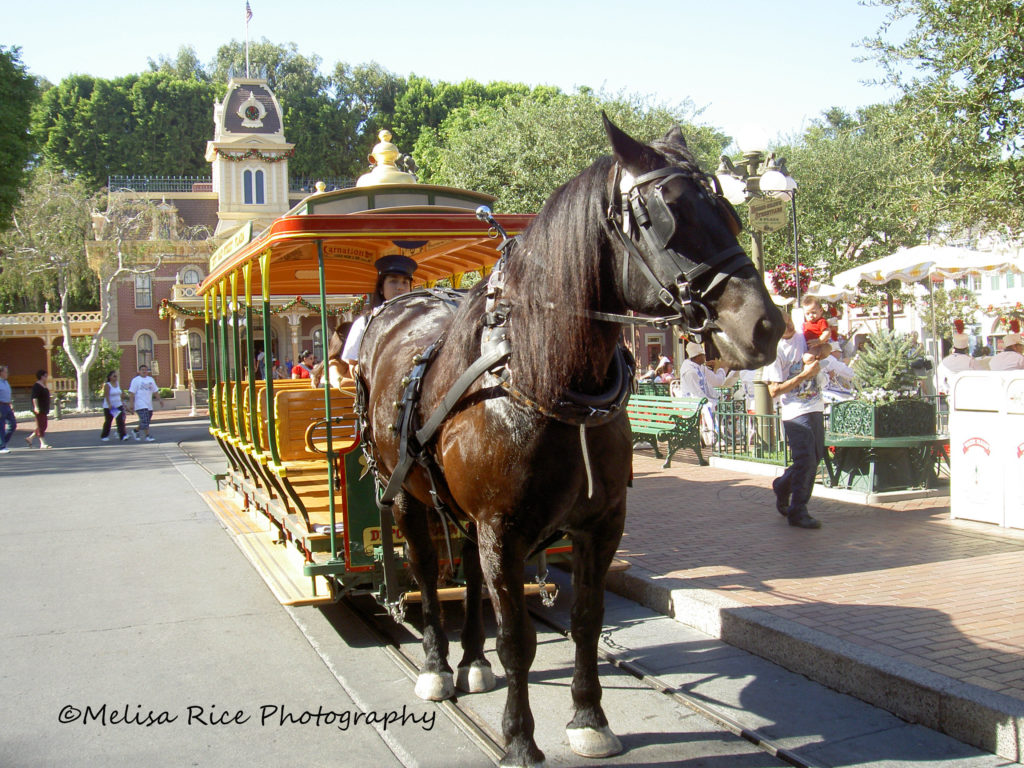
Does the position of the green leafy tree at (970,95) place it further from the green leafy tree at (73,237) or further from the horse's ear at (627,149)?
the green leafy tree at (73,237)

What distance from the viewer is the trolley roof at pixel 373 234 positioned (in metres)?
5.10

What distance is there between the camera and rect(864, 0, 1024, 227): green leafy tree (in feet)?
36.7

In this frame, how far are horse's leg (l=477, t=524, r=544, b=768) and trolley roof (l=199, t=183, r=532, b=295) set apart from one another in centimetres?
232

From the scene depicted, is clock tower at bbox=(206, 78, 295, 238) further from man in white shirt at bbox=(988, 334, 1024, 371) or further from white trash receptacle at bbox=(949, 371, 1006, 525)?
white trash receptacle at bbox=(949, 371, 1006, 525)

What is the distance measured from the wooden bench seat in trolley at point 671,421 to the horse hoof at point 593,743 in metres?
8.34

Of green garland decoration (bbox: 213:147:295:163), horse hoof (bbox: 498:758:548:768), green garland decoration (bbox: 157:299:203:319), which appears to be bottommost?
horse hoof (bbox: 498:758:548:768)

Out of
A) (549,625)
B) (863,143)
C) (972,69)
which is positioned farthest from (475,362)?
(863,143)

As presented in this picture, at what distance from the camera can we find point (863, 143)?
32.1 m

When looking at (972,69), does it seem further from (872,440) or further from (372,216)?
(372,216)

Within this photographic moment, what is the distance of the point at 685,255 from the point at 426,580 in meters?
2.54

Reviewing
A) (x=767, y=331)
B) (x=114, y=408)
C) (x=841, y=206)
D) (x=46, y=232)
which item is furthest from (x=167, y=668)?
(x=46, y=232)

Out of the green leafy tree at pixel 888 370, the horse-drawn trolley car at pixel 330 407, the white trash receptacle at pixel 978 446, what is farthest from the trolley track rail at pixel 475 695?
the green leafy tree at pixel 888 370

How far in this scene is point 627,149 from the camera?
114 inches

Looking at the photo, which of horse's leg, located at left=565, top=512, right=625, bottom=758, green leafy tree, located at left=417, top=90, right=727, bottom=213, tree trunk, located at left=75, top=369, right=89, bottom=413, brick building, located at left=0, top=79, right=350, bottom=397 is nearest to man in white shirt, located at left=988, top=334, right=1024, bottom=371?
horse's leg, located at left=565, top=512, right=625, bottom=758
